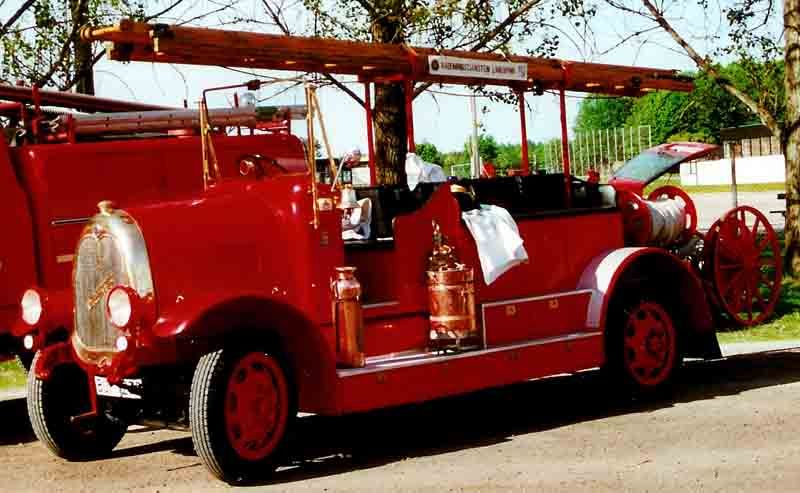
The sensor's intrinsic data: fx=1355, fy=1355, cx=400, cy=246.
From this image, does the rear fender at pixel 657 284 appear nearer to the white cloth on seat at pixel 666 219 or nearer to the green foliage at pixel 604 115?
the white cloth on seat at pixel 666 219

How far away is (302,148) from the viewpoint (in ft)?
42.2

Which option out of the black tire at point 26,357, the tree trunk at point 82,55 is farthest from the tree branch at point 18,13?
the black tire at point 26,357

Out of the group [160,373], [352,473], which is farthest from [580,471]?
[160,373]

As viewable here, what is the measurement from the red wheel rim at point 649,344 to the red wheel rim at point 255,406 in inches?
130

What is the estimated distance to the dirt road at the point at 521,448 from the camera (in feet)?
24.5

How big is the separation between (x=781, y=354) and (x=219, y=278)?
21.5 ft

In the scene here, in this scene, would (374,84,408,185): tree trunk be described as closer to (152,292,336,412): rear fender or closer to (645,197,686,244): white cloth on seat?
(645,197,686,244): white cloth on seat

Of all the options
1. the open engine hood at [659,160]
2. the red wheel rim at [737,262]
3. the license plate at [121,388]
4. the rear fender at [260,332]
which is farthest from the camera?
the open engine hood at [659,160]

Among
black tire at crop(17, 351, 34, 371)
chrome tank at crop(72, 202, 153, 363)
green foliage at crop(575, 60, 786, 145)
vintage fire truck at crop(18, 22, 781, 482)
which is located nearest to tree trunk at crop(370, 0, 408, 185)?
green foliage at crop(575, 60, 786, 145)

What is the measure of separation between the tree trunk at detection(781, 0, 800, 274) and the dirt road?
649 centimetres

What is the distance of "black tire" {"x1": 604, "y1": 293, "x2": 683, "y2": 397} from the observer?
10.2m

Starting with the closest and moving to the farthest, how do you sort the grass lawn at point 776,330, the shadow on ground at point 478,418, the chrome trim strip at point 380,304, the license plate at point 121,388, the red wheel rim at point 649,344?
the license plate at point 121,388
the shadow on ground at point 478,418
the chrome trim strip at point 380,304
the red wheel rim at point 649,344
the grass lawn at point 776,330

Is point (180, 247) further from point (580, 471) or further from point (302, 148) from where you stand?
point (302, 148)

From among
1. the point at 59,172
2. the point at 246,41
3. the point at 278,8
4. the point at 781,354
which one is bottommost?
the point at 781,354
